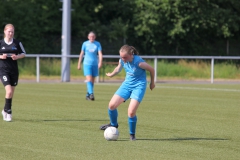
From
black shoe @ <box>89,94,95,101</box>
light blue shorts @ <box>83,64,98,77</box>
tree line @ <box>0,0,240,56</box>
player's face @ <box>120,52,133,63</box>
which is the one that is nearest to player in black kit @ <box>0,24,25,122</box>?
player's face @ <box>120,52,133,63</box>

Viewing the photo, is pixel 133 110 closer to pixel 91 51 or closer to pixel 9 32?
pixel 9 32

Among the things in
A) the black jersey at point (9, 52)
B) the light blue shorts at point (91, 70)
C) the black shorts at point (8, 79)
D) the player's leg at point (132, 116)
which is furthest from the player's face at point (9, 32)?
the light blue shorts at point (91, 70)

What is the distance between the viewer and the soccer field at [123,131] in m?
9.30

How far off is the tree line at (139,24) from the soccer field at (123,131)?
23.0 metres

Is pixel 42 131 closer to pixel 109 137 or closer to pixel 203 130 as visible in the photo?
pixel 109 137

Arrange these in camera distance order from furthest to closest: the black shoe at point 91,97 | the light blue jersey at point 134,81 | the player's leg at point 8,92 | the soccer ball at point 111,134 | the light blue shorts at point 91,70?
the light blue shorts at point 91,70 < the black shoe at point 91,97 < the player's leg at point 8,92 < the light blue jersey at point 134,81 < the soccer ball at point 111,134

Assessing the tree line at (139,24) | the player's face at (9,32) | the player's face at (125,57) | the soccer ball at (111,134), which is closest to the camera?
the soccer ball at (111,134)

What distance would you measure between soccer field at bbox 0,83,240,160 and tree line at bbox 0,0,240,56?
75.5ft

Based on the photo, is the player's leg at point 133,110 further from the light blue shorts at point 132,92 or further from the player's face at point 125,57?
the player's face at point 125,57

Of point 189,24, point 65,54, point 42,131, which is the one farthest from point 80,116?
point 189,24

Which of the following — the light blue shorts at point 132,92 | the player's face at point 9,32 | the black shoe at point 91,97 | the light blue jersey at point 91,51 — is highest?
the player's face at point 9,32

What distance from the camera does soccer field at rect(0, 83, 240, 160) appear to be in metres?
9.30

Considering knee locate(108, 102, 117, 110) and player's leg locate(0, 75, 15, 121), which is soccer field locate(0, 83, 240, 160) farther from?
knee locate(108, 102, 117, 110)

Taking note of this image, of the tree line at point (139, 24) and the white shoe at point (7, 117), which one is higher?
the tree line at point (139, 24)
